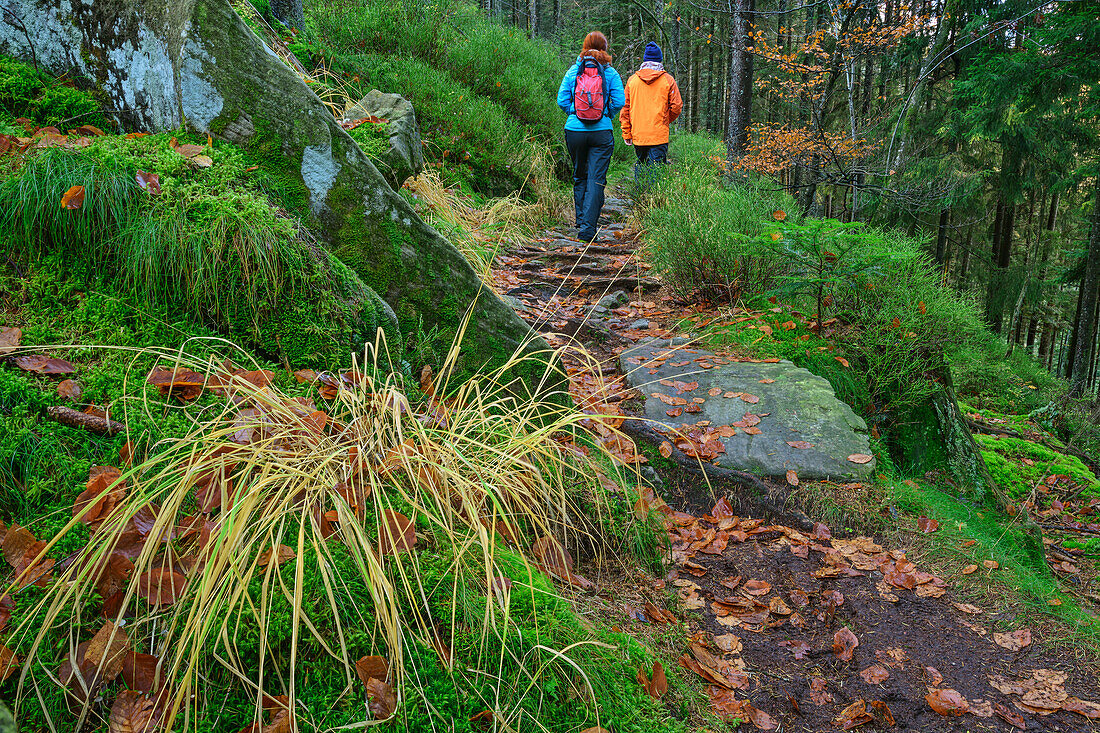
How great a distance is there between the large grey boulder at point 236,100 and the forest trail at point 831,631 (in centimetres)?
113

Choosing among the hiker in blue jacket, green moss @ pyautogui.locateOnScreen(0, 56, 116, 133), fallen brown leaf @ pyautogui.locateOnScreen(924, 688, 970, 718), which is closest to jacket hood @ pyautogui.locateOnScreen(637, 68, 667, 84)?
the hiker in blue jacket

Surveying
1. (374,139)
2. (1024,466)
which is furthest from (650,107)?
(1024,466)

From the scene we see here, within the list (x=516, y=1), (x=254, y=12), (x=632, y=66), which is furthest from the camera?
(x=516, y=1)

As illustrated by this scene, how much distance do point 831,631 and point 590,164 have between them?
19.8 ft

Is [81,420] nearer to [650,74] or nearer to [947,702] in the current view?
[947,702]

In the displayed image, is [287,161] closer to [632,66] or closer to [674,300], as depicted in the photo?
[674,300]

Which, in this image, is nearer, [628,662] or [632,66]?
[628,662]

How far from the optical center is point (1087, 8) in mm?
8859

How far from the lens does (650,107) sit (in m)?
8.20

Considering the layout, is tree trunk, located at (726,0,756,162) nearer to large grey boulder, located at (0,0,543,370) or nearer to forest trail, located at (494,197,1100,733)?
forest trail, located at (494,197,1100,733)

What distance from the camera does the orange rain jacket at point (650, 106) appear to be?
7977mm

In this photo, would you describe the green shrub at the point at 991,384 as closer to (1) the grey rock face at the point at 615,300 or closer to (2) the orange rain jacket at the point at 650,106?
(2) the orange rain jacket at the point at 650,106

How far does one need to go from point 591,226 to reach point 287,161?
5523 mm

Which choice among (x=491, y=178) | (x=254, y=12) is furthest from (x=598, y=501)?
(x=491, y=178)
